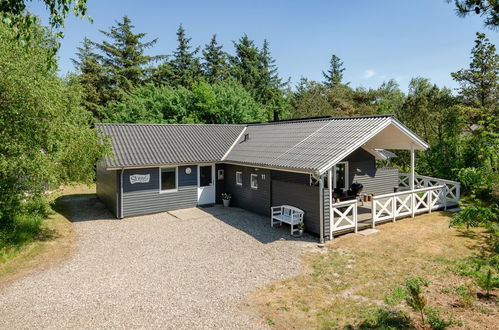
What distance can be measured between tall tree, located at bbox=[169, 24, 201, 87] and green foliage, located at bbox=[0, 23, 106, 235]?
99.2 feet

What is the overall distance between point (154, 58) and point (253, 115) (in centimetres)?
1706

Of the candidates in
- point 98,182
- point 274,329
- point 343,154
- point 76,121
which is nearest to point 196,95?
point 98,182

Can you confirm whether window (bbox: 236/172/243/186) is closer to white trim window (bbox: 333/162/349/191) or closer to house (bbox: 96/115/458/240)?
house (bbox: 96/115/458/240)

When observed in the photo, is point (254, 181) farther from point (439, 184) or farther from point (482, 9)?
point (482, 9)

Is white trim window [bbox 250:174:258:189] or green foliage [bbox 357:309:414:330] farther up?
white trim window [bbox 250:174:258:189]

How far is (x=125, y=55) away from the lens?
38250 millimetres

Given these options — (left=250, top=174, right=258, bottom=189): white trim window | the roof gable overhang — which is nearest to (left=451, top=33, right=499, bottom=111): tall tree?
the roof gable overhang

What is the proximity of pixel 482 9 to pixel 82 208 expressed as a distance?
1811cm

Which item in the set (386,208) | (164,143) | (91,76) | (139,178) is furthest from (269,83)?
(386,208)

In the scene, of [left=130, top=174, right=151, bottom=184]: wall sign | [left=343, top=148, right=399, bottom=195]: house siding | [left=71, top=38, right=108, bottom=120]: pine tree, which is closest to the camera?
[left=130, top=174, right=151, bottom=184]: wall sign

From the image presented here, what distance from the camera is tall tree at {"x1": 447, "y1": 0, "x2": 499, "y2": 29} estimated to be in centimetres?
481

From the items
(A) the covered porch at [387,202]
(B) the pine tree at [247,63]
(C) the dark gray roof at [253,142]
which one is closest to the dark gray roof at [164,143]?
(C) the dark gray roof at [253,142]

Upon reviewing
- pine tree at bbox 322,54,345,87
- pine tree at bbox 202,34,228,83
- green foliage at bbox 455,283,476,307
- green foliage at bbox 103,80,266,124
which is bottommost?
green foliage at bbox 455,283,476,307

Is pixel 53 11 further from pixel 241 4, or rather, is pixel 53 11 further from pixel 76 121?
pixel 241 4
